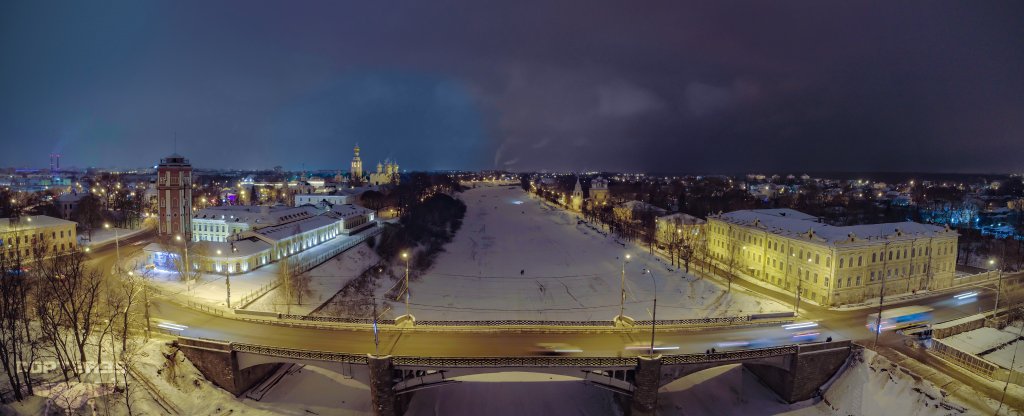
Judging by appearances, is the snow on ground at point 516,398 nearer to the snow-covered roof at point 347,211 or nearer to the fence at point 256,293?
the fence at point 256,293

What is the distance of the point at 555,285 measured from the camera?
55.4 m

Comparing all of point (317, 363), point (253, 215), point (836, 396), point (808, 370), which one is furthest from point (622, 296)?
point (253, 215)

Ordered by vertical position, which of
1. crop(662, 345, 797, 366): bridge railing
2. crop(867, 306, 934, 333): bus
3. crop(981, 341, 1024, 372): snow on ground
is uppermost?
crop(662, 345, 797, 366): bridge railing

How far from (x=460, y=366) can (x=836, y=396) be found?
23.3m

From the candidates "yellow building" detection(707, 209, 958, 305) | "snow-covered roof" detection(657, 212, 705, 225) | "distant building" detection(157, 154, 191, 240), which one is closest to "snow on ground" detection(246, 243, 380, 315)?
"distant building" detection(157, 154, 191, 240)

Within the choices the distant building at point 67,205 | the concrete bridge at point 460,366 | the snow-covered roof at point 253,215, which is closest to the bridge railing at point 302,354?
the concrete bridge at point 460,366

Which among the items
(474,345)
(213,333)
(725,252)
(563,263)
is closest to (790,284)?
(725,252)

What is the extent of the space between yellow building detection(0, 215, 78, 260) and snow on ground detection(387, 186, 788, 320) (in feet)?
129

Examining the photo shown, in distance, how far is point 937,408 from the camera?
26859 mm

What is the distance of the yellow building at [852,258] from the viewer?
140ft

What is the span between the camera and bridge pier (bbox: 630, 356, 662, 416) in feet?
85.6

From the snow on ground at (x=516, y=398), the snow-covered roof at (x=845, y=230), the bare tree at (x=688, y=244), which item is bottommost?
the snow on ground at (x=516, y=398)

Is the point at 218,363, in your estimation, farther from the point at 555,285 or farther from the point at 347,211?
the point at 347,211

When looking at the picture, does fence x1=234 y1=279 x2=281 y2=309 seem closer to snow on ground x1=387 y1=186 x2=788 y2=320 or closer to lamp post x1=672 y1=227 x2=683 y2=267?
snow on ground x1=387 y1=186 x2=788 y2=320
